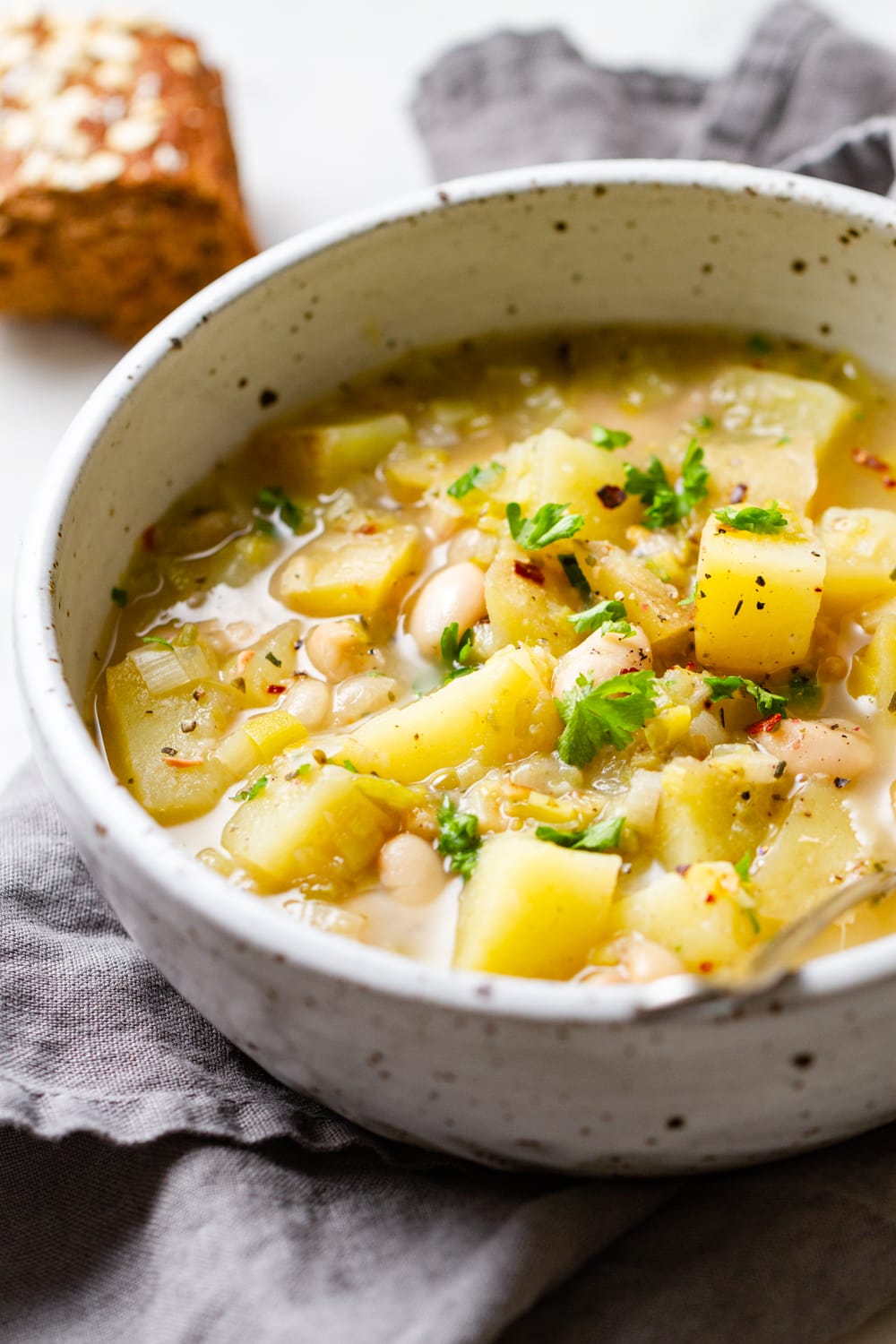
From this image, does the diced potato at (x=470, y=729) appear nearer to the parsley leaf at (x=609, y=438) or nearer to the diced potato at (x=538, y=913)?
the diced potato at (x=538, y=913)

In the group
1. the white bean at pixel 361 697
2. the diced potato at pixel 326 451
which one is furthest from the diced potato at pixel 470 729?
the diced potato at pixel 326 451

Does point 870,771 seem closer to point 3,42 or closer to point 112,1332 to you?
point 112,1332

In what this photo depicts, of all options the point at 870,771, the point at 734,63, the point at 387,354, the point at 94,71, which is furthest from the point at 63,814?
the point at 734,63

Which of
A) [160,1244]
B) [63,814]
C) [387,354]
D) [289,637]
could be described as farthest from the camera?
[387,354]

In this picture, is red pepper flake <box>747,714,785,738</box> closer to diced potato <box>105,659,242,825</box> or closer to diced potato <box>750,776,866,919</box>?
diced potato <box>750,776,866,919</box>

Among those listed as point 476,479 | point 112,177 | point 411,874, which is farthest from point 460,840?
point 112,177

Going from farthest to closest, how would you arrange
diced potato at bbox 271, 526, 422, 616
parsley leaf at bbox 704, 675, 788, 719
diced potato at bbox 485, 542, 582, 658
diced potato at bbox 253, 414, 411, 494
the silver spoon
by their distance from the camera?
diced potato at bbox 253, 414, 411, 494 → diced potato at bbox 271, 526, 422, 616 → diced potato at bbox 485, 542, 582, 658 → parsley leaf at bbox 704, 675, 788, 719 → the silver spoon

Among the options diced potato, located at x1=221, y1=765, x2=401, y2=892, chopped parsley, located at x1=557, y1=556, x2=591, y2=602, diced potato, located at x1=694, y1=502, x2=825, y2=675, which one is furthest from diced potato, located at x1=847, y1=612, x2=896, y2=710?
diced potato, located at x1=221, y1=765, x2=401, y2=892

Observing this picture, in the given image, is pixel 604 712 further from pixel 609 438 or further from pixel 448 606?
pixel 609 438
